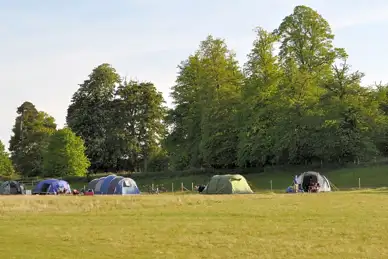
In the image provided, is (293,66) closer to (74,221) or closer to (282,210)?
(282,210)

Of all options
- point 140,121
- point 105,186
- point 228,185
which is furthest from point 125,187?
point 140,121

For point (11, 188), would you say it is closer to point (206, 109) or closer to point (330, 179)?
point (206, 109)

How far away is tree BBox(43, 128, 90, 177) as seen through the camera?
62.5 meters

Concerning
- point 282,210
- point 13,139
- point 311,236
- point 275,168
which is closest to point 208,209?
point 282,210

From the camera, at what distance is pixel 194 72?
214 ft

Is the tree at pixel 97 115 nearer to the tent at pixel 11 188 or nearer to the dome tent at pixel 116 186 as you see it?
the tent at pixel 11 188

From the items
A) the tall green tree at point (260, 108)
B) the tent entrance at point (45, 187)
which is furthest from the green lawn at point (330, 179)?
the tent entrance at point (45, 187)

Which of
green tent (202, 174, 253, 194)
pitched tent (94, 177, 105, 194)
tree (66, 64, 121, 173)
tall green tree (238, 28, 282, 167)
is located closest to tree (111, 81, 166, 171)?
tree (66, 64, 121, 173)

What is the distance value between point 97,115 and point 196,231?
2552 inches

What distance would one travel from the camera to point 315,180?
42281 millimetres

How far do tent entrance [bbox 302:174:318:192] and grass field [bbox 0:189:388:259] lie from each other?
50.7ft

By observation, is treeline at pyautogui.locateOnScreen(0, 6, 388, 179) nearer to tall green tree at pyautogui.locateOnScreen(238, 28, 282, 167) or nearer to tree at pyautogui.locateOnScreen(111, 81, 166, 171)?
tall green tree at pyautogui.locateOnScreen(238, 28, 282, 167)

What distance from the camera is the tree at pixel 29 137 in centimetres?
8794

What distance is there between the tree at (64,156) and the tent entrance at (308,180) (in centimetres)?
3075
